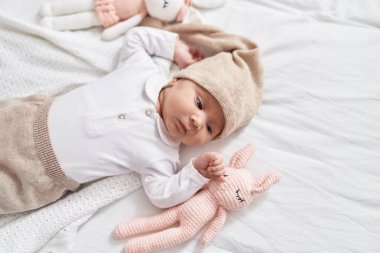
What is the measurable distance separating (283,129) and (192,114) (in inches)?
10.9

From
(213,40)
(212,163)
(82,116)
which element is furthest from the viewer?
(213,40)

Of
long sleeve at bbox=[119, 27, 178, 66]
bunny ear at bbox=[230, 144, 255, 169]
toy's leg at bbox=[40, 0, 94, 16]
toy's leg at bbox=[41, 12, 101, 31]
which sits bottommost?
bunny ear at bbox=[230, 144, 255, 169]

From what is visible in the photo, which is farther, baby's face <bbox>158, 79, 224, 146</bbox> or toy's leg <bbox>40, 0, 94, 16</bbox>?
toy's leg <bbox>40, 0, 94, 16</bbox>

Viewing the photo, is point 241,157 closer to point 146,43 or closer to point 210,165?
point 210,165

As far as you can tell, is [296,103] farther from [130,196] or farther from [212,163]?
[130,196]

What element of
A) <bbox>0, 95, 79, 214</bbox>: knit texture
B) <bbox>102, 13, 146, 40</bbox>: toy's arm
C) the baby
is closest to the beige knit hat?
the baby

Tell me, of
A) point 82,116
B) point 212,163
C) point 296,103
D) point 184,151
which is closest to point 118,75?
point 82,116

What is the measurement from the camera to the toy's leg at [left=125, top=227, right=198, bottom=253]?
0.92 metres

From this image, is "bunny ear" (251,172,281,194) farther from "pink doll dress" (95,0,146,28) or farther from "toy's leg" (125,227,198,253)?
"pink doll dress" (95,0,146,28)

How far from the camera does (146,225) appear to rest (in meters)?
0.95

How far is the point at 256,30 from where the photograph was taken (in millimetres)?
1228

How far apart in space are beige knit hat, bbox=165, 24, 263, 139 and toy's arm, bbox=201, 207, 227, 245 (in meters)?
0.21

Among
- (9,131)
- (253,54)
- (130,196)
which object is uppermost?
(253,54)

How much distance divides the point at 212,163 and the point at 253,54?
36cm
